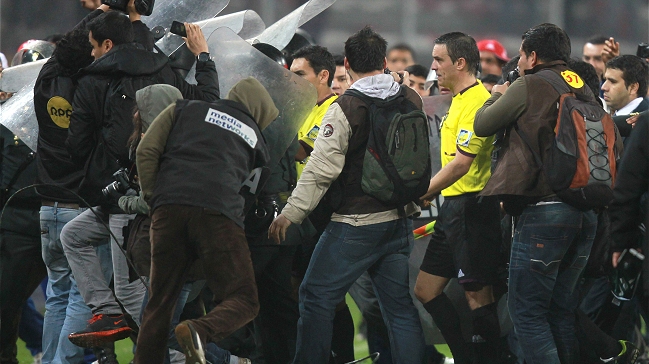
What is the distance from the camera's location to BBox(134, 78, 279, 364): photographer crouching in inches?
192

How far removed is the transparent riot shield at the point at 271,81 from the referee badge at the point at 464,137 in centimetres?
85

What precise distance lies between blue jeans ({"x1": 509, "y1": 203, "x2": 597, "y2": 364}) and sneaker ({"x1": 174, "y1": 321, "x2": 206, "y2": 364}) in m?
1.72

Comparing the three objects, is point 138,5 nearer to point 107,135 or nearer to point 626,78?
point 107,135

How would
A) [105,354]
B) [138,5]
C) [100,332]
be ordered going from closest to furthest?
[100,332] → [105,354] → [138,5]

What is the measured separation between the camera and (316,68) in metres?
6.39

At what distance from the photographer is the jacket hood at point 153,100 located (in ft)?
16.8

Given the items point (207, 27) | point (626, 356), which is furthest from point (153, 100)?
point (626, 356)

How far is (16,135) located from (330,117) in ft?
7.25

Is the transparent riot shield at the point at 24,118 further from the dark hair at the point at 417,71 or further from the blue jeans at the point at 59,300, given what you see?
the dark hair at the point at 417,71

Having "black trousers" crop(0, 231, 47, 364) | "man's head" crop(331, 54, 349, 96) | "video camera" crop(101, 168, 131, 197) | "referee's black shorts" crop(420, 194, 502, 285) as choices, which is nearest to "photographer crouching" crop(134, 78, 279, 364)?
"video camera" crop(101, 168, 131, 197)

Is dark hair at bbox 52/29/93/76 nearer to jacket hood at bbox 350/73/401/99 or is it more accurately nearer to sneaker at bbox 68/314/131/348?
sneaker at bbox 68/314/131/348

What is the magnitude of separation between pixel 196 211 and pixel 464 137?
1.70 meters

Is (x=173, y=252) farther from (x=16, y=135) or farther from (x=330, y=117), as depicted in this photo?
(x=16, y=135)

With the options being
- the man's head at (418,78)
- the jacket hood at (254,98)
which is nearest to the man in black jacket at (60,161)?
the jacket hood at (254,98)
